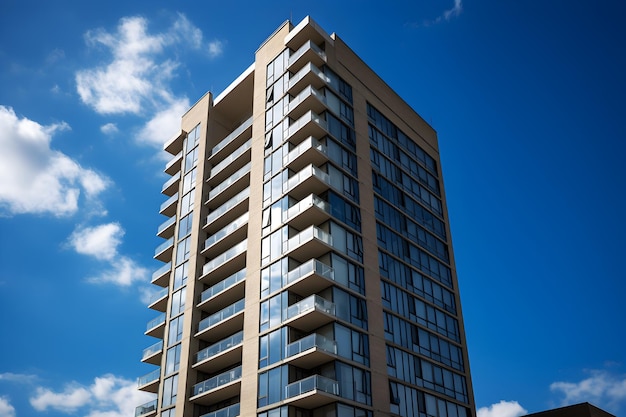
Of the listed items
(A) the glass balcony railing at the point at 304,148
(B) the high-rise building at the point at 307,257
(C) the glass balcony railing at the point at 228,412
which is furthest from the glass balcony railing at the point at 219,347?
(A) the glass balcony railing at the point at 304,148

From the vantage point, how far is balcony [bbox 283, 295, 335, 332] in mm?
40031

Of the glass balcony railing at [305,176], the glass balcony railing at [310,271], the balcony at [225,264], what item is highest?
the glass balcony railing at [305,176]

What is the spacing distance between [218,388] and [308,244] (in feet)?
38.3

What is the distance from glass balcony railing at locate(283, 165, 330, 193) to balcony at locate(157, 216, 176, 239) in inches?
674

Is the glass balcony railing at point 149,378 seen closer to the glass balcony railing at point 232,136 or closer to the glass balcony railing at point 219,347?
the glass balcony railing at point 219,347

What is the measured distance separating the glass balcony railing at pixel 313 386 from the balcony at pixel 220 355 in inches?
268

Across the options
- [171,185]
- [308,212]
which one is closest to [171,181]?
[171,185]

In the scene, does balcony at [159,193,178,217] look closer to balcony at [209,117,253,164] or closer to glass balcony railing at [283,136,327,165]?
balcony at [209,117,253,164]

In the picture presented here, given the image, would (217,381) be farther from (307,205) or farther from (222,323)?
(307,205)

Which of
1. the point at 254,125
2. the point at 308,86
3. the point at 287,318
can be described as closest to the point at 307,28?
the point at 308,86

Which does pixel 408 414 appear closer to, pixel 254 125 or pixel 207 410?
pixel 207 410

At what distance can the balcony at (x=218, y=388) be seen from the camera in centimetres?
4322

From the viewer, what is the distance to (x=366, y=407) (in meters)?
39.6

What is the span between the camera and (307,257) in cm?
4403
